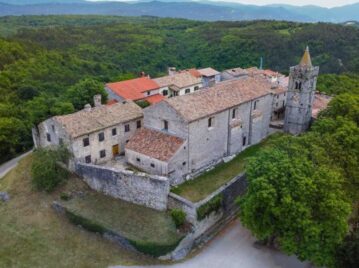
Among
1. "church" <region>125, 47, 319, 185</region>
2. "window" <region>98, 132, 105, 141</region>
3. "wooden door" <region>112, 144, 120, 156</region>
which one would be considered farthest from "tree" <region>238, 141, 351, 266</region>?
"wooden door" <region>112, 144, 120, 156</region>

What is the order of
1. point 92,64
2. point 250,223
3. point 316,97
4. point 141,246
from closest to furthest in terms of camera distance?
point 250,223 → point 141,246 → point 316,97 → point 92,64

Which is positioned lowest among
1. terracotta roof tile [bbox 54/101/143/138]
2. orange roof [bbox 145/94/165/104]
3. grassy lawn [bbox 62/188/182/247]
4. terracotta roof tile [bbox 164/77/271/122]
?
grassy lawn [bbox 62/188/182/247]

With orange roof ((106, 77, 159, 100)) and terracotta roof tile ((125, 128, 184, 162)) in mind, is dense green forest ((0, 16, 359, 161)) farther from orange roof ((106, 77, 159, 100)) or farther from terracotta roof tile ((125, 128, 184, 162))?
terracotta roof tile ((125, 128, 184, 162))

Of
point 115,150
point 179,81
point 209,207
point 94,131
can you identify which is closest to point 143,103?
point 179,81

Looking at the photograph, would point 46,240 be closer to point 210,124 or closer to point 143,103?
point 210,124

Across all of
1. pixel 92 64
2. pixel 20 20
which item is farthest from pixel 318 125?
pixel 20 20

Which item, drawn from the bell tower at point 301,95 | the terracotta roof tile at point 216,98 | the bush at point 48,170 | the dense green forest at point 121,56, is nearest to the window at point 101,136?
the bush at point 48,170

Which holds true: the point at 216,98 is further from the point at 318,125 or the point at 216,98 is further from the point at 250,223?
the point at 250,223
